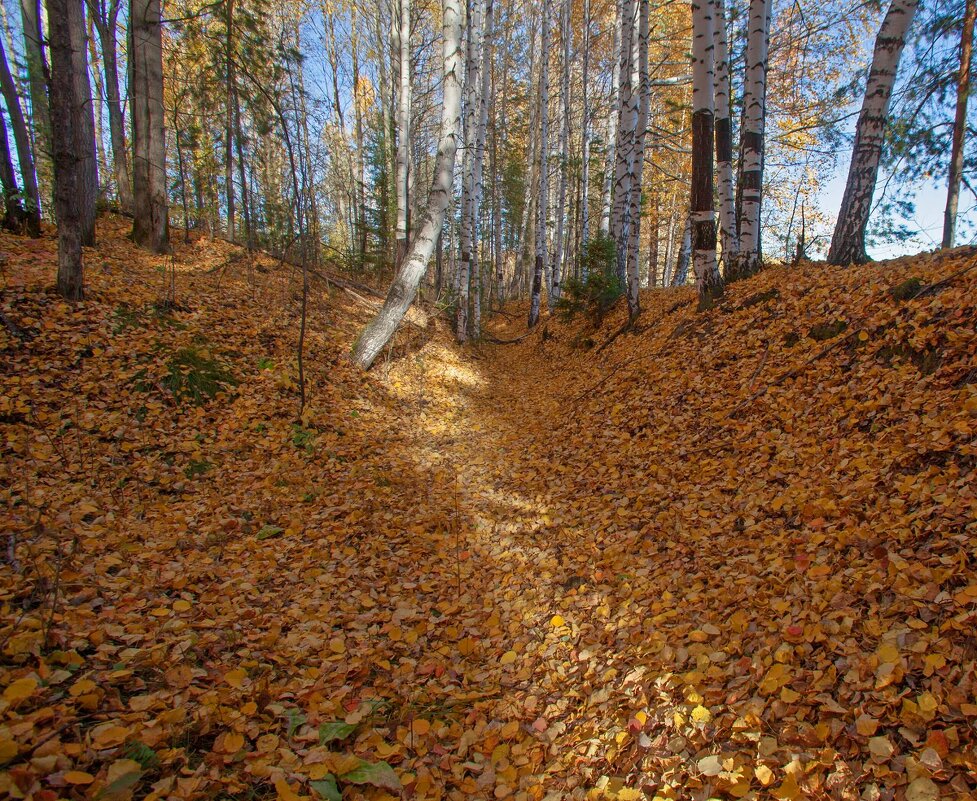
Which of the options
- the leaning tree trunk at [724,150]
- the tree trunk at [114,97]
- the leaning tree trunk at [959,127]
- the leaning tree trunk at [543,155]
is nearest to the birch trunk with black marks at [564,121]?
the leaning tree trunk at [543,155]

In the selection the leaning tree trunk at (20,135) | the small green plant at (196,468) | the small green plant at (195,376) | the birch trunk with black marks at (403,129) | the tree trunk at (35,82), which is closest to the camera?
the small green plant at (196,468)

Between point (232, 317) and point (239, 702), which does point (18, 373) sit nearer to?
point (232, 317)

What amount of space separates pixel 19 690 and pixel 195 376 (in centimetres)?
461

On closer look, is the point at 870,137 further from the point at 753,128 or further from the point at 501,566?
the point at 501,566

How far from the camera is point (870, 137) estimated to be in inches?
268

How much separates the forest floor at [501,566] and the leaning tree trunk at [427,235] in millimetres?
1537

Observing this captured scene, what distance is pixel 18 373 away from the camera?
519cm

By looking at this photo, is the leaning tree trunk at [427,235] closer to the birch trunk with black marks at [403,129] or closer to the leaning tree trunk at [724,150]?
the birch trunk with black marks at [403,129]

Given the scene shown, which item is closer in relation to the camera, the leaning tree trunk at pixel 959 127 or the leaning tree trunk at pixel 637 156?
the leaning tree trunk at pixel 959 127

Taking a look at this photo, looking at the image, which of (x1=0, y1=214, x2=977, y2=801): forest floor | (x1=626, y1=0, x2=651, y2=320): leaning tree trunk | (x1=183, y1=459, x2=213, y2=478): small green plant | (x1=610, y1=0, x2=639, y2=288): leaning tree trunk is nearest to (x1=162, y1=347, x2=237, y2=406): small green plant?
→ (x1=0, y1=214, x2=977, y2=801): forest floor

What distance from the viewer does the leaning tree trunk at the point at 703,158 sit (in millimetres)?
7266

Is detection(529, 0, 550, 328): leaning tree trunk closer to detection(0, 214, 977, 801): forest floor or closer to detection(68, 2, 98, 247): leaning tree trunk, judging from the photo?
detection(0, 214, 977, 801): forest floor

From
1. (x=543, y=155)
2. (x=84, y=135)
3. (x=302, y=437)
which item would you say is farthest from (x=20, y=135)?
(x=543, y=155)

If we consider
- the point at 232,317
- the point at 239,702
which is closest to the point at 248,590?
the point at 239,702
